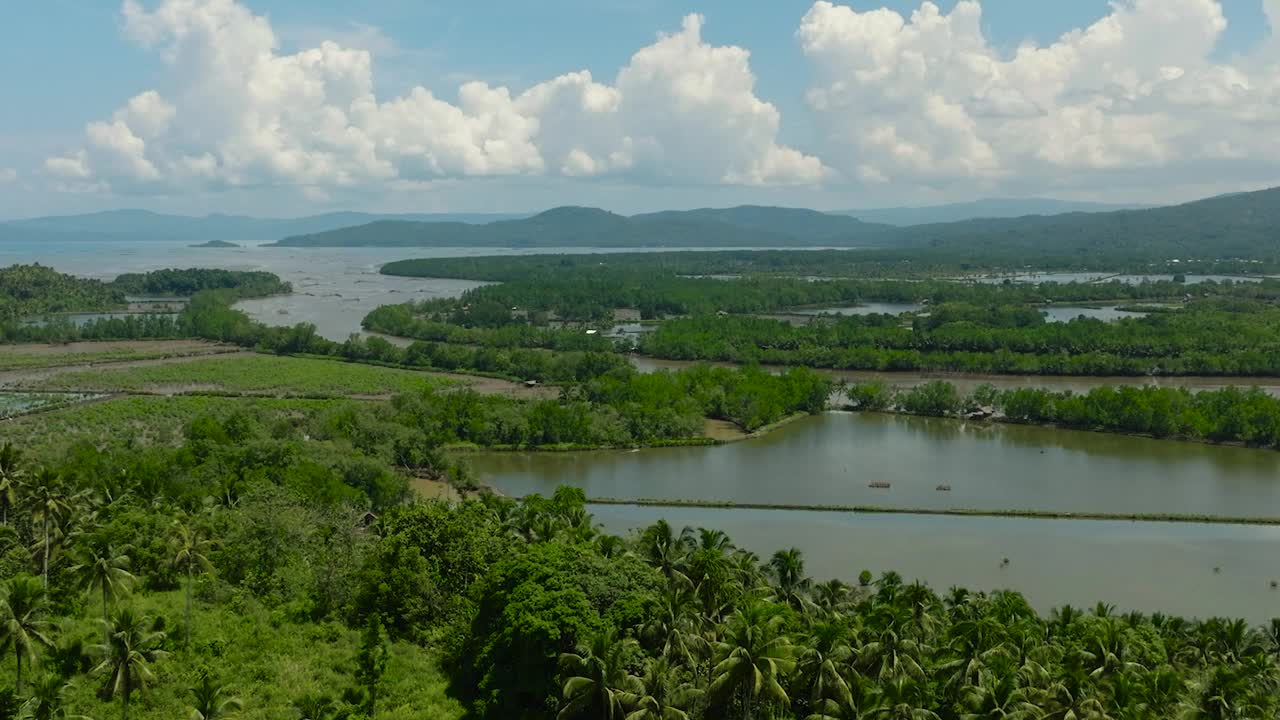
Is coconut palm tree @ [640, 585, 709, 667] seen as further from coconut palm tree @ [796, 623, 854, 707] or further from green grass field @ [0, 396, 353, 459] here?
green grass field @ [0, 396, 353, 459]

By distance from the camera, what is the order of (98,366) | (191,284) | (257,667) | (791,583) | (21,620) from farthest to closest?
(191,284) < (98,366) < (791,583) < (257,667) < (21,620)

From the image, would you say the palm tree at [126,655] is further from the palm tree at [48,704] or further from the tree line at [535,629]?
the palm tree at [48,704]

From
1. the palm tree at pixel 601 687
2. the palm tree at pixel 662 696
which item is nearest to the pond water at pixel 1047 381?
the palm tree at pixel 662 696

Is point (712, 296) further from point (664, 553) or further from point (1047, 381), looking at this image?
point (664, 553)

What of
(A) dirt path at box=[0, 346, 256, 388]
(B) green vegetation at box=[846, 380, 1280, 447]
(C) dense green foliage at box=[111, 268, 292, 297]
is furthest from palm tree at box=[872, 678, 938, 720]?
(C) dense green foliage at box=[111, 268, 292, 297]

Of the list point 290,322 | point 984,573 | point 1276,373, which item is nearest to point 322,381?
point 290,322

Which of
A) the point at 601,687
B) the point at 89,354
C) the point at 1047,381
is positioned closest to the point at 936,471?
the point at 1047,381
